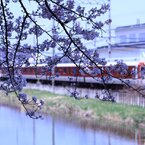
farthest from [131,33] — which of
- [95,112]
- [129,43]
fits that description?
[95,112]

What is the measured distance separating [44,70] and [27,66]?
10 cm

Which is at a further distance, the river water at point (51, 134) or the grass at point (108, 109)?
the grass at point (108, 109)

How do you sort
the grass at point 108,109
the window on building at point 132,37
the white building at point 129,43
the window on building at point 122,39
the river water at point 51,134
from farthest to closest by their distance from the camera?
the window on building at point 122,39, the window on building at point 132,37, the white building at point 129,43, the grass at point 108,109, the river water at point 51,134

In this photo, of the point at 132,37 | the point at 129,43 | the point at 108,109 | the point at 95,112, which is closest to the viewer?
the point at 108,109

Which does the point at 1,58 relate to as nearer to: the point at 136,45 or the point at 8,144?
the point at 8,144

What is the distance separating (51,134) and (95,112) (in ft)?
6.51

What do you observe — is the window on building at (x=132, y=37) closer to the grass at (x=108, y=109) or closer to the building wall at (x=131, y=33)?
the building wall at (x=131, y=33)

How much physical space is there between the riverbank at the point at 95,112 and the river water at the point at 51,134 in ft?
1.48

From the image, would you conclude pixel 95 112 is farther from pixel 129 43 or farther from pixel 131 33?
pixel 131 33

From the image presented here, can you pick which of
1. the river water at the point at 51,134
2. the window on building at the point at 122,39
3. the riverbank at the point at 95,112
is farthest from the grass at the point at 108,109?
the window on building at the point at 122,39

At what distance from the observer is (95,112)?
518 inches

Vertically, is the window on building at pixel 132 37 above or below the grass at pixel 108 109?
above

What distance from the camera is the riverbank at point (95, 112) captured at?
11758 millimetres

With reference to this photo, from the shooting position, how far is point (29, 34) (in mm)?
2260
